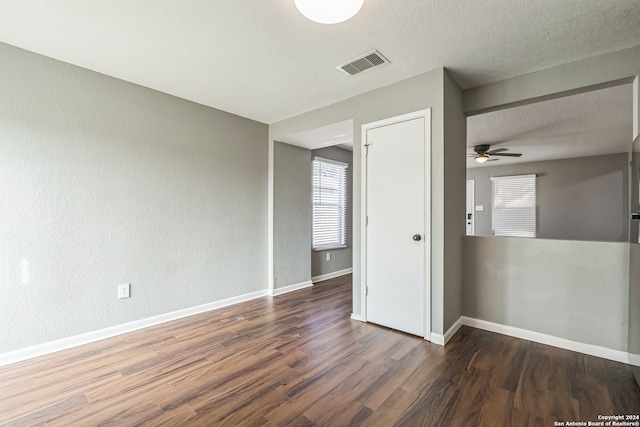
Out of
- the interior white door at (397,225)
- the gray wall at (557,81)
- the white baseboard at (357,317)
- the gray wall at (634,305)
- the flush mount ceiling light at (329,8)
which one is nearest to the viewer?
the flush mount ceiling light at (329,8)

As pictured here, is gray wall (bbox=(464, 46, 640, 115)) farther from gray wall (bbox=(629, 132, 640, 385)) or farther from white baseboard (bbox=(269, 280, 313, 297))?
white baseboard (bbox=(269, 280, 313, 297))

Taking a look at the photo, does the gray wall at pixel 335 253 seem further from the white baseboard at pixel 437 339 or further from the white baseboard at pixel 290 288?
the white baseboard at pixel 437 339

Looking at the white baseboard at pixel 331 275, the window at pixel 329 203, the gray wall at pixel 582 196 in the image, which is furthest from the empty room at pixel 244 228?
the gray wall at pixel 582 196

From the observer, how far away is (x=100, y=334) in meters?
2.73

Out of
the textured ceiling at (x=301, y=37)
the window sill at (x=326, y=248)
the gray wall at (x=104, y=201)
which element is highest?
the textured ceiling at (x=301, y=37)

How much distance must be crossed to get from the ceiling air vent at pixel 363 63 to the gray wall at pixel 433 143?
446mm

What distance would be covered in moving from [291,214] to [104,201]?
2394 mm

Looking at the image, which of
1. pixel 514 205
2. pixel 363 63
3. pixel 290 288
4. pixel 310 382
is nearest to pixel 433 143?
pixel 363 63

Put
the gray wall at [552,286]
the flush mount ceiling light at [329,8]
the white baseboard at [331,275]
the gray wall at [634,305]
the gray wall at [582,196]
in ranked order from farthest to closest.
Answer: the gray wall at [582,196] → the white baseboard at [331,275] → the gray wall at [552,286] → the gray wall at [634,305] → the flush mount ceiling light at [329,8]

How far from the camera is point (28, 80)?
93.0 inches

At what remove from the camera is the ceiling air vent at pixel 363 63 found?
2.43 meters

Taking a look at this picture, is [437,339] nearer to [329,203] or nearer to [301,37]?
[301,37]

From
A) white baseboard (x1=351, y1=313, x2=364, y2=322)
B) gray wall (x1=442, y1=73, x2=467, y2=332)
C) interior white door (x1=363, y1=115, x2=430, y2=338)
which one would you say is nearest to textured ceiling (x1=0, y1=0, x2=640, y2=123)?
gray wall (x1=442, y1=73, x2=467, y2=332)

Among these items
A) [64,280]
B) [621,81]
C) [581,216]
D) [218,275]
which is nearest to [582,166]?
[581,216]
